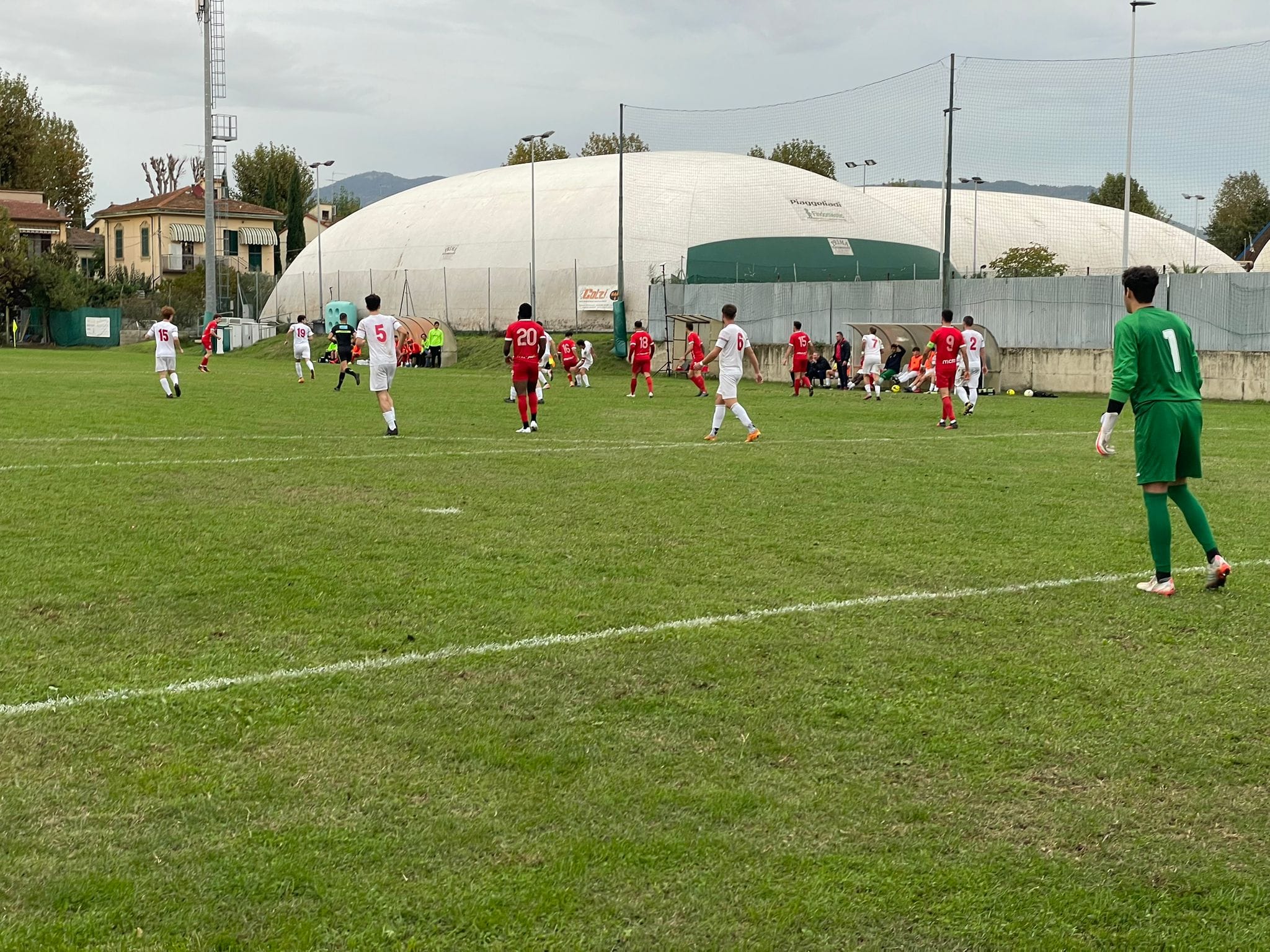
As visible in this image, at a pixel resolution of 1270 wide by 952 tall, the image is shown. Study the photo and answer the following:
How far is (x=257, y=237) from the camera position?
334 feet

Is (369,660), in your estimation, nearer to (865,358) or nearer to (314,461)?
(314,461)

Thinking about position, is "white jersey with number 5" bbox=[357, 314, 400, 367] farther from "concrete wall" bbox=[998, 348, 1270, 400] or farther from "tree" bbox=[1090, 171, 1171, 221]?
"tree" bbox=[1090, 171, 1171, 221]

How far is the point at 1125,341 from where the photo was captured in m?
7.77

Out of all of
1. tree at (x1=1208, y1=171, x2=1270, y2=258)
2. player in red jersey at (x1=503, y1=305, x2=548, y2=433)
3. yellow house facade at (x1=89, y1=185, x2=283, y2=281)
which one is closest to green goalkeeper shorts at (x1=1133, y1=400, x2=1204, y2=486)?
player in red jersey at (x1=503, y1=305, x2=548, y2=433)

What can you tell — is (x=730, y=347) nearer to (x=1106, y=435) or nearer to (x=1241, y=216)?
(x=1106, y=435)

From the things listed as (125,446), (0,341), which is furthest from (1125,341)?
(0,341)

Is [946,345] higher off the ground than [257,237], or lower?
lower

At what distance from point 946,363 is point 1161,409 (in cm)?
1381

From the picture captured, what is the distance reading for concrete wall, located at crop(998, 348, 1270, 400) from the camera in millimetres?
29406

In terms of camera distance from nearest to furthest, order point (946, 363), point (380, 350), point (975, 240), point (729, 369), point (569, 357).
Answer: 1. point (380, 350)
2. point (729, 369)
3. point (946, 363)
4. point (569, 357)
5. point (975, 240)

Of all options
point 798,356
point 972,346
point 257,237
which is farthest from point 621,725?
A: point 257,237

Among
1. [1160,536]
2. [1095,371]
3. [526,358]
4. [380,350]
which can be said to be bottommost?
[1160,536]

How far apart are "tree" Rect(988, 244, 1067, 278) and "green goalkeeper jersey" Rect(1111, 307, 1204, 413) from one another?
53140mm

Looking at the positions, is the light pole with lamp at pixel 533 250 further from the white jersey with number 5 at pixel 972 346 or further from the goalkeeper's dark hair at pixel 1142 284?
the goalkeeper's dark hair at pixel 1142 284
